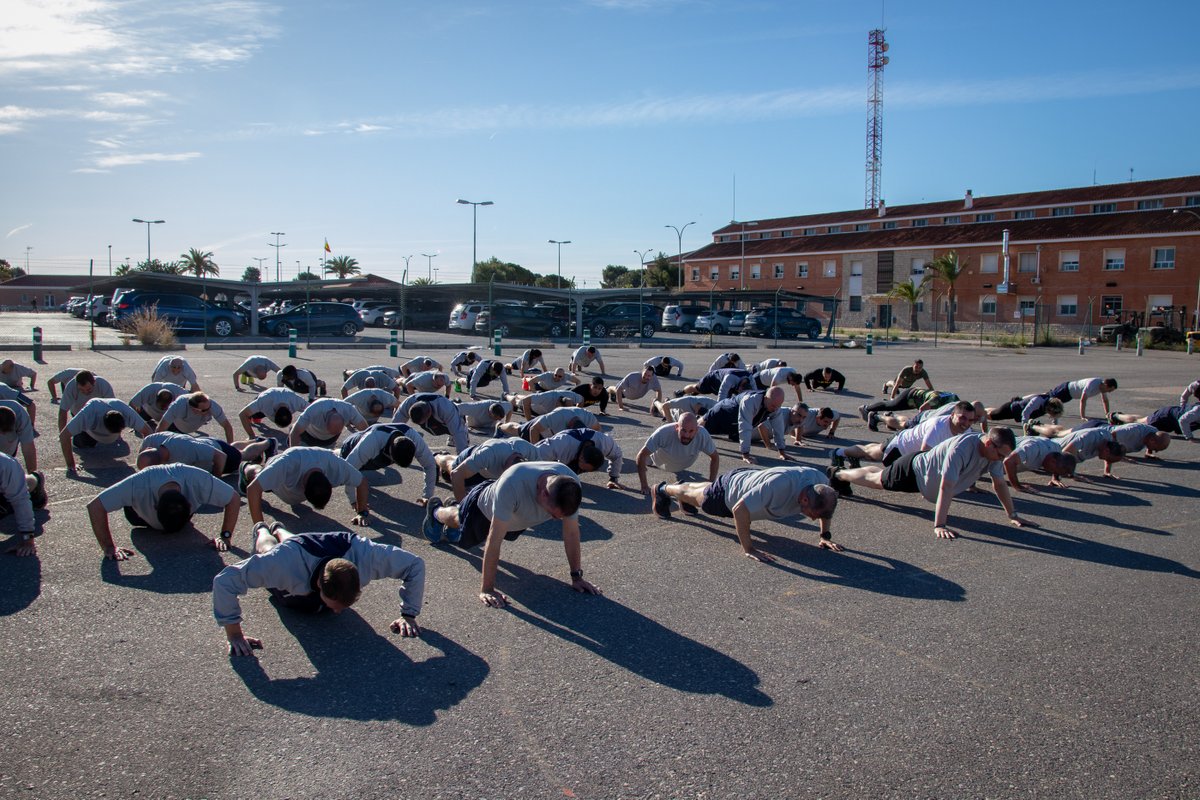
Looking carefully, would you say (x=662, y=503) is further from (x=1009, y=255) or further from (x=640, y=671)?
(x=1009, y=255)

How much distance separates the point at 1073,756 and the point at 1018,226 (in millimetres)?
63430

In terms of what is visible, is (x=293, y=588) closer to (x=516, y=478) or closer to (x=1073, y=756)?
(x=516, y=478)

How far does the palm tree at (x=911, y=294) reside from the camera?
61.4 meters

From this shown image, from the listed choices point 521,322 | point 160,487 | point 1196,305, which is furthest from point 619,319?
point 1196,305

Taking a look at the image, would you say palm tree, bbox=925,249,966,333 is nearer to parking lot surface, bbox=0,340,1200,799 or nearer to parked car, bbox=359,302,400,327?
parked car, bbox=359,302,400,327

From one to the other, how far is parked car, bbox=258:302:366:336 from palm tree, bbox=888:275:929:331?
40037 millimetres

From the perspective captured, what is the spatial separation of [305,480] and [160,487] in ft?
3.32

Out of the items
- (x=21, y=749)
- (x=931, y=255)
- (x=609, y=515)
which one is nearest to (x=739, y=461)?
(x=609, y=515)

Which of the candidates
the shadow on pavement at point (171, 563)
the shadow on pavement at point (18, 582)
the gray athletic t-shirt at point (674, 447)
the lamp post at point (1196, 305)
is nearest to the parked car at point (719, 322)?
the lamp post at point (1196, 305)

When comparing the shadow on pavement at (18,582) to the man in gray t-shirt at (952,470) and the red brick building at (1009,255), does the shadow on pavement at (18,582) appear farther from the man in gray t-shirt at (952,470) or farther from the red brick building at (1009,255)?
the red brick building at (1009,255)

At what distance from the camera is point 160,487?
21.5ft

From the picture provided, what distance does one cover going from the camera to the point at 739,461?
11.0 m

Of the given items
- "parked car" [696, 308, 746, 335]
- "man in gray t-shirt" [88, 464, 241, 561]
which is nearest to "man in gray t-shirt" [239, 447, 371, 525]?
"man in gray t-shirt" [88, 464, 241, 561]

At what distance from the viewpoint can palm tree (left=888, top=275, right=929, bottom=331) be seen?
6141 centimetres
